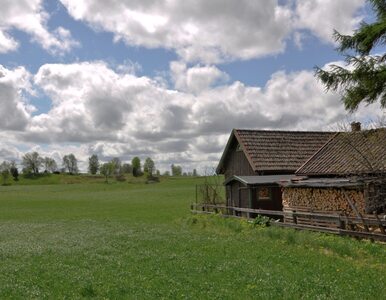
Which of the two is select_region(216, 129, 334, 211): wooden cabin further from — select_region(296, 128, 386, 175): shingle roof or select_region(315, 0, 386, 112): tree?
select_region(315, 0, 386, 112): tree

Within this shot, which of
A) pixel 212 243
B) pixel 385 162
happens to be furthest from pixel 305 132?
pixel 212 243

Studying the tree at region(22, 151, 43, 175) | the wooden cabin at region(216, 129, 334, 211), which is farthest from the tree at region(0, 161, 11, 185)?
the wooden cabin at region(216, 129, 334, 211)

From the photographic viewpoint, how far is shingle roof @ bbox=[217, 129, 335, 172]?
126 feet

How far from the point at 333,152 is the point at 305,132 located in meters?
13.9

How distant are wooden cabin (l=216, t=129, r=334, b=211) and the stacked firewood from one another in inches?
123

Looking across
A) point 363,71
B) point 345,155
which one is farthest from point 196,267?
point 345,155

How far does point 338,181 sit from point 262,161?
13.6 metres

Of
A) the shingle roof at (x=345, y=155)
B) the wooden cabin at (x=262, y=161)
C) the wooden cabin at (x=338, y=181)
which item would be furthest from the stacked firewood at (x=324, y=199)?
the wooden cabin at (x=262, y=161)

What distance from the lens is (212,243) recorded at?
21.0 m

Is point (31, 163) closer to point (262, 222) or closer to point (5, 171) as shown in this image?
point (5, 171)

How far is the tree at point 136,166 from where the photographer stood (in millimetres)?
179875

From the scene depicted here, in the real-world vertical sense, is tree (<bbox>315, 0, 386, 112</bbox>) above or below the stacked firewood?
above

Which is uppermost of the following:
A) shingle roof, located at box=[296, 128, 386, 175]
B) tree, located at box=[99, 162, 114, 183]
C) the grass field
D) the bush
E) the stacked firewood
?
tree, located at box=[99, 162, 114, 183]

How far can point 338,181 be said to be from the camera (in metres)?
25.1
